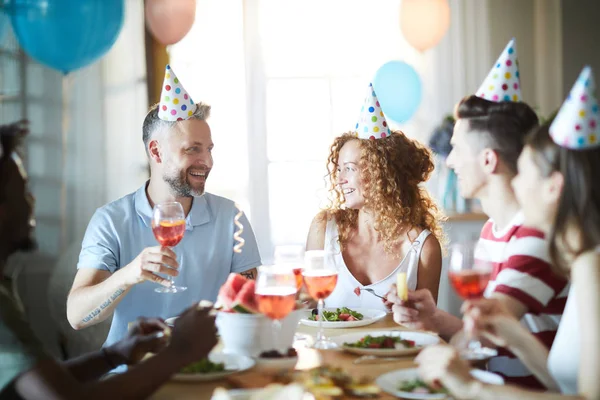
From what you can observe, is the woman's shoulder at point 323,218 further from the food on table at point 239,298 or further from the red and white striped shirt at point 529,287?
the food on table at point 239,298

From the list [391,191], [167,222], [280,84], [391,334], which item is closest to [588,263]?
[391,334]

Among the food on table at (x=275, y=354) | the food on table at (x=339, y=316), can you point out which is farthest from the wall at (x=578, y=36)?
the food on table at (x=275, y=354)

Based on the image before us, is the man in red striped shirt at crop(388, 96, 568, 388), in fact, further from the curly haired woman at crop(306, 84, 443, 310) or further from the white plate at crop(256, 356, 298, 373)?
the curly haired woman at crop(306, 84, 443, 310)

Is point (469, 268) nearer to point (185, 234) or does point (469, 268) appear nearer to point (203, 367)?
point (203, 367)

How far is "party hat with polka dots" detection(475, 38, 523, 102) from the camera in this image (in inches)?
79.6

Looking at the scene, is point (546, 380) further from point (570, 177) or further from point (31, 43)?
point (31, 43)

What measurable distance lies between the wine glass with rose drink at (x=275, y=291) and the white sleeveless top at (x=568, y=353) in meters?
0.58

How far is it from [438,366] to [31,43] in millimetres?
2384

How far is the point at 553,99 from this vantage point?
449cm

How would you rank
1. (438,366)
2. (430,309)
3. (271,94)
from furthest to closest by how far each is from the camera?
(271,94) < (430,309) < (438,366)

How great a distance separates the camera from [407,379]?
1.42 m

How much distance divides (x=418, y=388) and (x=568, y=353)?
332mm

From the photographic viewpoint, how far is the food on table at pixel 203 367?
4.84ft

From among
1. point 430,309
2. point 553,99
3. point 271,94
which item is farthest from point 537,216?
point 553,99
